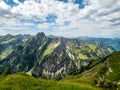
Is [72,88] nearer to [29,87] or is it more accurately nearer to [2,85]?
[29,87]

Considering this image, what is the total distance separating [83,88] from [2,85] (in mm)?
58339

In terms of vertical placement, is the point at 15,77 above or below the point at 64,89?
above

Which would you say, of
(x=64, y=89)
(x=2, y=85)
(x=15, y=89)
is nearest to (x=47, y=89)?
(x=64, y=89)

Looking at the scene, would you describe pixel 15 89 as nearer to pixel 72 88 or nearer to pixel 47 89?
pixel 47 89

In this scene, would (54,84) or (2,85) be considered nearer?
(2,85)

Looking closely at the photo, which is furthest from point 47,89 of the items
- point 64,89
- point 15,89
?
point 15,89

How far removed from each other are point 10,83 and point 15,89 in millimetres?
12798

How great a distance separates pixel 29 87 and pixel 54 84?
20.2m

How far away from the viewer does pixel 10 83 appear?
15538 cm

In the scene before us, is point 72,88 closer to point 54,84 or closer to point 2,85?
point 54,84

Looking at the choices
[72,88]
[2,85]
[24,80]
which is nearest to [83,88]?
[72,88]

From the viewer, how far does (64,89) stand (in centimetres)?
15312

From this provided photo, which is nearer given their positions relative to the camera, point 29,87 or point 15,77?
point 29,87

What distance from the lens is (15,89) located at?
473 ft
